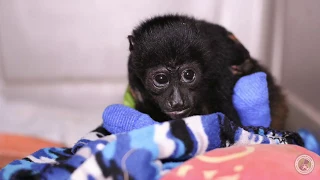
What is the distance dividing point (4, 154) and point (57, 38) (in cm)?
82

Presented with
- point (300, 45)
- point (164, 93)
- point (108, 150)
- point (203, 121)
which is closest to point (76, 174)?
point (108, 150)

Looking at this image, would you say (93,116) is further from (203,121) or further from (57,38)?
(203,121)

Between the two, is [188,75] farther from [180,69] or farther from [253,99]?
[253,99]

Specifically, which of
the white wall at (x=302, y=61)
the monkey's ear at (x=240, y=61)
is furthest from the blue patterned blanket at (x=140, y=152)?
the white wall at (x=302, y=61)

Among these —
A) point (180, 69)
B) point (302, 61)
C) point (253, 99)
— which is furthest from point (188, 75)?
point (302, 61)

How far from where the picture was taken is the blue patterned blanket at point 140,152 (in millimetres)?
1112

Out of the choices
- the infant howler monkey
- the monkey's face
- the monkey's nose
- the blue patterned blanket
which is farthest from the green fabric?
the blue patterned blanket

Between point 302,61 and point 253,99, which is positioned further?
point 302,61

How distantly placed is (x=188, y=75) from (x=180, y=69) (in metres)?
0.04

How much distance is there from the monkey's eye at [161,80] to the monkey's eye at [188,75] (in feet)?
0.21

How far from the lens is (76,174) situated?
1104mm

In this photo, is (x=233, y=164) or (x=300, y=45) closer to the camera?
(x=233, y=164)

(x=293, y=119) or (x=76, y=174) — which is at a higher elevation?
(x=76, y=174)

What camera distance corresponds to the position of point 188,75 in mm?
1735
